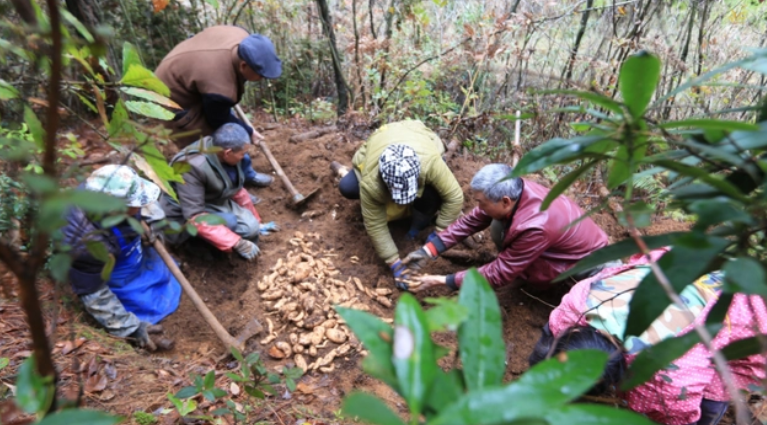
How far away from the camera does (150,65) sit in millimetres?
5805

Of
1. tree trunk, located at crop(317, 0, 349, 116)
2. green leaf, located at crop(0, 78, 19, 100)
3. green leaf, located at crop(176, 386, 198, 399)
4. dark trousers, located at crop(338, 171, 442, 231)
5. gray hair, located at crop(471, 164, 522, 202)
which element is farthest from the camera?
tree trunk, located at crop(317, 0, 349, 116)

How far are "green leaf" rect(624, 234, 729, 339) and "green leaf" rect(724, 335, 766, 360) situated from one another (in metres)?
0.18

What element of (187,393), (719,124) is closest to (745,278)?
(719,124)

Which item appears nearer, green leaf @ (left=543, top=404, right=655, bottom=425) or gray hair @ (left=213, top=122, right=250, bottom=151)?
green leaf @ (left=543, top=404, right=655, bottom=425)

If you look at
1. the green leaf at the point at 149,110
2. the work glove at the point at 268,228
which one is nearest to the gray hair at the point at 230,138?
the work glove at the point at 268,228

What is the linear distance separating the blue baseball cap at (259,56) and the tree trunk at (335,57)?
2.10 m

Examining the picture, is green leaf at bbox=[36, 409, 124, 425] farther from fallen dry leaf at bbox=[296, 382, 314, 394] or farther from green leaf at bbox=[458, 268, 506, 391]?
fallen dry leaf at bbox=[296, 382, 314, 394]

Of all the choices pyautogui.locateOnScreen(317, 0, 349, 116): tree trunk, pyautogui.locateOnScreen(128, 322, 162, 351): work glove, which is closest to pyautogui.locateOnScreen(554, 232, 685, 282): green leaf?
pyautogui.locateOnScreen(128, 322, 162, 351): work glove

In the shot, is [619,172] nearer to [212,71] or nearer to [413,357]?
[413,357]

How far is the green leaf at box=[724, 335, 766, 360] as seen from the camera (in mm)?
693

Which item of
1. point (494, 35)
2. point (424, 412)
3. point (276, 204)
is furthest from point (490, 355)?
point (494, 35)

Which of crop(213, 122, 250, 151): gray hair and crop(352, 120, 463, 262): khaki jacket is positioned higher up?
crop(213, 122, 250, 151): gray hair

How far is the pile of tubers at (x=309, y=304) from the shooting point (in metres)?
2.73

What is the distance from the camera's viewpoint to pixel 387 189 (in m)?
3.18
